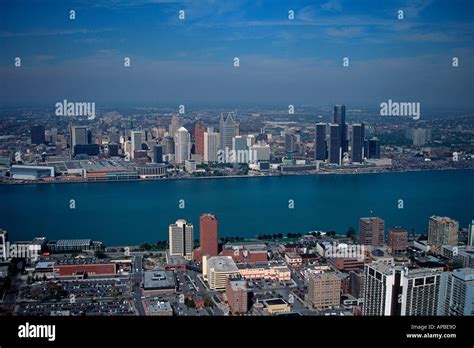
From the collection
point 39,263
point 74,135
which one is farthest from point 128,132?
point 39,263

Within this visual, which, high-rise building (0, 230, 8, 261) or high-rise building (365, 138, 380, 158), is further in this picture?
high-rise building (365, 138, 380, 158)

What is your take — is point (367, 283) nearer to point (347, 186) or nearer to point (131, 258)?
point (131, 258)

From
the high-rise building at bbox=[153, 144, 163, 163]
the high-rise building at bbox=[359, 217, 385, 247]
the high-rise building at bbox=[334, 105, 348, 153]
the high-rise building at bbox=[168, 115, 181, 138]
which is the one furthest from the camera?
the high-rise building at bbox=[153, 144, 163, 163]

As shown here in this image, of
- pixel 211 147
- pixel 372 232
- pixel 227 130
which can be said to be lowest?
pixel 372 232

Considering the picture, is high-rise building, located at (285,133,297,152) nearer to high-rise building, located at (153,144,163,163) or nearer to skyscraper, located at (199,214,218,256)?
high-rise building, located at (153,144,163,163)

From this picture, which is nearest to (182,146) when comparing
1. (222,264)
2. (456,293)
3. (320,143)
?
(320,143)

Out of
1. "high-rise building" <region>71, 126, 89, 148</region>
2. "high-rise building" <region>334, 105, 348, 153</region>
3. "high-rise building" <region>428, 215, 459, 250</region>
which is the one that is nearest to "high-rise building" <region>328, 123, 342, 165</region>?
"high-rise building" <region>334, 105, 348, 153</region>

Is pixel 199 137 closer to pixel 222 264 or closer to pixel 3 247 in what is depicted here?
pixel 222 264
